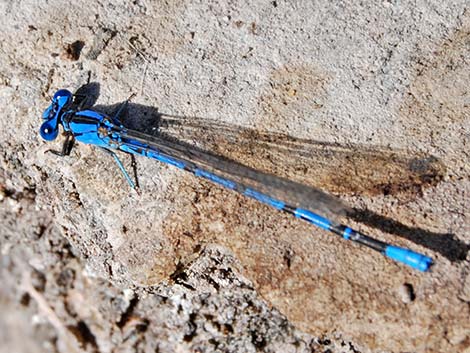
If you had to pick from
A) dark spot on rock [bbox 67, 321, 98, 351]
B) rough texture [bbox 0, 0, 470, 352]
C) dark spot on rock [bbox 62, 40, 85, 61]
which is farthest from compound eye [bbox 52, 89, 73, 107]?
dark spot on rock [bbox 67, 321, 98, 351]

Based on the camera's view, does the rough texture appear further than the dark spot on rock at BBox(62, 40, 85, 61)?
No

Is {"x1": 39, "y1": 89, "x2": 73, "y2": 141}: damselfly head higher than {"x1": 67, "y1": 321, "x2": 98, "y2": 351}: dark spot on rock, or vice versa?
{"x1": 39, "y1": 89, "x2": 73, "y2": 141}: damselfly head

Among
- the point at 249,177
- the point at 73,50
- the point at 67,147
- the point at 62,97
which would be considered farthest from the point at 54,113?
the point at 249,177

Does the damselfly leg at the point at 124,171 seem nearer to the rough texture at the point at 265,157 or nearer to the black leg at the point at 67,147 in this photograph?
the rough texture at the point at 265,157

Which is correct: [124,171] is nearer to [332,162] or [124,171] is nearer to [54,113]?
[54,113]

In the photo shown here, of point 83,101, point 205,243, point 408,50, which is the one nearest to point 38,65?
point 83,101

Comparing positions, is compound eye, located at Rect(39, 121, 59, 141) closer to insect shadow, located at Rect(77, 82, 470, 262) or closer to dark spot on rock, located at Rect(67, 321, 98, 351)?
insect shadow, located at Rect(77, 82, 470, 262)

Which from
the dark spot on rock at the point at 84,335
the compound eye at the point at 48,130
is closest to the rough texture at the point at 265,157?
the compound eye at the point at 48,130
